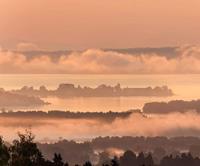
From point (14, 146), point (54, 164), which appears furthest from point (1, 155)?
point (54, 164)

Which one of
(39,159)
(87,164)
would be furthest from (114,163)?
(39,159)

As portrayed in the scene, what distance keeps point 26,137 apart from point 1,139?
6607mm

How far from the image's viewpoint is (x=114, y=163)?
7539 inches

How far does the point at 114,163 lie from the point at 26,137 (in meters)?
36.5

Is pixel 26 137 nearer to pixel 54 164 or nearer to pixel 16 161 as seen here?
pixel 16 161

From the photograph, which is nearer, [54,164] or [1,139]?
[1,139]

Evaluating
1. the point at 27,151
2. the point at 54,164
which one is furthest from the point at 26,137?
the point at 54,164

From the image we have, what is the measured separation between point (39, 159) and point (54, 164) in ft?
74.8

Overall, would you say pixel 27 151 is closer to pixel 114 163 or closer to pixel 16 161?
pixel 16 161

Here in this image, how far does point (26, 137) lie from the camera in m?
161

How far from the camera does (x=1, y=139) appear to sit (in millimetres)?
164500

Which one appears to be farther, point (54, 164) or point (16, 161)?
point (54, 164)

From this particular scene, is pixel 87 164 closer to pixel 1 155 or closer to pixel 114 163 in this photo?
pixel 114 163

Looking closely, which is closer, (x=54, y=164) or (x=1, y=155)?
(x=1, y=155)
